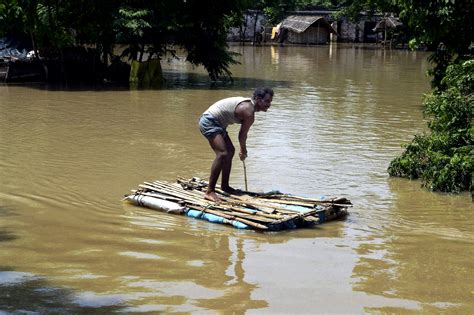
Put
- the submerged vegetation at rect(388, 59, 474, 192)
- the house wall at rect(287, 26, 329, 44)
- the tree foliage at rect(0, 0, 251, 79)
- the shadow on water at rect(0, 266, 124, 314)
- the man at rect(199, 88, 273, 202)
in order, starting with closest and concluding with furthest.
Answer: the shadow on water at rect(0, 266, 124, 314) < the man at rect(199, 88, 273, 202) < the submerged vegetation at rect(388, 59, 474, 192) < the tree foliage at rect(0, 0, 251, 79) < the house wall at rect(287, 26, 329, 44)

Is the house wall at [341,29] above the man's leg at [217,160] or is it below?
above

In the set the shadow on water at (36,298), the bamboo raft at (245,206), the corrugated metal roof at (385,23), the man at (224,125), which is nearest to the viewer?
the shadow on water at (36,298)

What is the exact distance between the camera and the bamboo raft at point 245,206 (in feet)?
23.7

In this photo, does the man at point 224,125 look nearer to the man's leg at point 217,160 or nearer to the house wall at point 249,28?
the man's leg at point 217,160

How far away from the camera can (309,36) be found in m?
54.6

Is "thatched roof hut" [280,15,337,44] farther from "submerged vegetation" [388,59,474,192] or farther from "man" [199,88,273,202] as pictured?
"man" [199,88,273,202]

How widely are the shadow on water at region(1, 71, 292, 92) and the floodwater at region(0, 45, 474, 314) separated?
4.54 meters

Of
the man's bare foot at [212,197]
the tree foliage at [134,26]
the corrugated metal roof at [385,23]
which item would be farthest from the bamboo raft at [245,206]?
the corrugated metal roof at [385,23]

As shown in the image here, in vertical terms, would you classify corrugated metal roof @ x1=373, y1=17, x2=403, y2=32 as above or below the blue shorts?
above

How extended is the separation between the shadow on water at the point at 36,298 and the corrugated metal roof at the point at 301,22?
1927 inches

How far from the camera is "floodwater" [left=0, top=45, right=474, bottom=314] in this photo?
536cm

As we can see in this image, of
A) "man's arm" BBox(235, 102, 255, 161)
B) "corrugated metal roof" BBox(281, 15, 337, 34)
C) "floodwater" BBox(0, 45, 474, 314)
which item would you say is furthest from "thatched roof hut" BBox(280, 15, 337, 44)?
"man's arm" BBox(235, 102, 255, 161)

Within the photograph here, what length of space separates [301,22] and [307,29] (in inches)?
31.5

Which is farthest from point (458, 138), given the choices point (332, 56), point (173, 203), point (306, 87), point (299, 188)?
point (332, 56)
